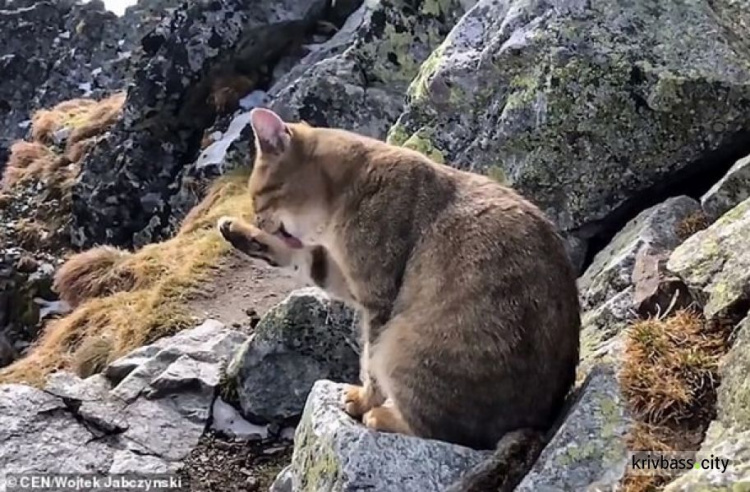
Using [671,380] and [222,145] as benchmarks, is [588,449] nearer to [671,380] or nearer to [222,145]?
[671,380]

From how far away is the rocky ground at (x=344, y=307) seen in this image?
456cm

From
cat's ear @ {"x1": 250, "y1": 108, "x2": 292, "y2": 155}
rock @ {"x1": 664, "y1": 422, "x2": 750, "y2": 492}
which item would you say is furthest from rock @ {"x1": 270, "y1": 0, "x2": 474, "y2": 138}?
rock @ {"x1": 664, "y1": 422, "x2": 750, "y2": 492}

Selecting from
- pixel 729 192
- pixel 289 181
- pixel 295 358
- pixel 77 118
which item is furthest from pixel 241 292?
pixel 77 118

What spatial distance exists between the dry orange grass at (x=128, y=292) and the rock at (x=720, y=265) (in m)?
6.17

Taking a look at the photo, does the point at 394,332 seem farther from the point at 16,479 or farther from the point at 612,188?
the point at 16,479

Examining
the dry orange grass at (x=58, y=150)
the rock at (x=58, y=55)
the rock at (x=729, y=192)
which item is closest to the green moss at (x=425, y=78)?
the rock at (x=729, y=192)

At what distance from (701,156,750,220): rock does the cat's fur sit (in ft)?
6.12

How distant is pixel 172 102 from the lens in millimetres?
16516

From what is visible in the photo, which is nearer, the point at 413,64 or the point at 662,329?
the point at 662,329

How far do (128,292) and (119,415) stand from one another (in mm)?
4349

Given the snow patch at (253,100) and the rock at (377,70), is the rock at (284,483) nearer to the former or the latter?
the rock at (377,70)

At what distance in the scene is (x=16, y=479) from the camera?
7086 millimetres

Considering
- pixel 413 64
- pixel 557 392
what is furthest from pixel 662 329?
pixel 413 64

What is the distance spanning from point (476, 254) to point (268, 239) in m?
1.85
